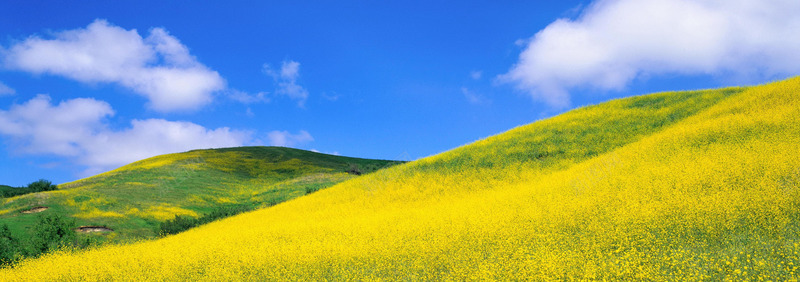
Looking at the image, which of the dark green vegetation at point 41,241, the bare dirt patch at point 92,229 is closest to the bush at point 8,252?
the dark green vegetation at point 41,241

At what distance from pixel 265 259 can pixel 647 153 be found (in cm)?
1690

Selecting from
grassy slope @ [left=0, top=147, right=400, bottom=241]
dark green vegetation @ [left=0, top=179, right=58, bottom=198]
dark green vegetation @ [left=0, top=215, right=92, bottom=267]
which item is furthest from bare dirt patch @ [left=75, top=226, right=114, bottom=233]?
dark green vegetation @ [left=0, top=179, right=58, bottom=198]

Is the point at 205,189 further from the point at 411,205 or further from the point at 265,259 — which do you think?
the point at 265,259

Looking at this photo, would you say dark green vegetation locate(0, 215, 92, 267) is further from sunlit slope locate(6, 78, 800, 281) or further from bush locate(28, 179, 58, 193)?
bush locate(28, 179, 58, 193)

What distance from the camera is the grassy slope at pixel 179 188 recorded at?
946 inches

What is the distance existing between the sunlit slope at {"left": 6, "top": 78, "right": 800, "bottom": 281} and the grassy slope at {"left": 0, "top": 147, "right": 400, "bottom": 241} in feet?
30.1

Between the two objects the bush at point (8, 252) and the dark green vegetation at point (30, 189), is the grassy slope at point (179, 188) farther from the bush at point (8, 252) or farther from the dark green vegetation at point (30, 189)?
the bush at point (8, 252)

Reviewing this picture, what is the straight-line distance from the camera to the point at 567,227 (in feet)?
34.7

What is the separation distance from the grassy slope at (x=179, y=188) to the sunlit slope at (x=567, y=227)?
9172 millimetres

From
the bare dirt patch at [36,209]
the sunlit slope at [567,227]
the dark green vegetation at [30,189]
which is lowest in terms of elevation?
the sunlit slope at [567,227]

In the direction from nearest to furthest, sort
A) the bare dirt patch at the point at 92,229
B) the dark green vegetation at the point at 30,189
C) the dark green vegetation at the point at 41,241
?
the dark green vegetation at the point at 41,241 < the bare dirt patch at the point at 92,229 < the dark green vegetation at the point at 30,189

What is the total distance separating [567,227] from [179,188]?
34561 mm

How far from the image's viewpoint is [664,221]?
958cm

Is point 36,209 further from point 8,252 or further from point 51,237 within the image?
point 8,252
